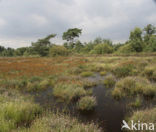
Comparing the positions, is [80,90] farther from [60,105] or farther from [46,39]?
[46,39]

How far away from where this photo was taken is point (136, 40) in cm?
4203

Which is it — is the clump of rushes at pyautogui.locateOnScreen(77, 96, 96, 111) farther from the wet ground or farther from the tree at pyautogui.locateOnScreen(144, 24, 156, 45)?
the tree at pyautogui.locateOnScreen(144, 24, 156, 45)

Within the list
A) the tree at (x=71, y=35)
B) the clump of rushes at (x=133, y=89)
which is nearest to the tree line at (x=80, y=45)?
the tree at (x=71, y=35)

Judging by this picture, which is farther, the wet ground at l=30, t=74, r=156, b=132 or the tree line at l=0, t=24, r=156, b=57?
the tree line at l=0, t=24, r=156, b=57

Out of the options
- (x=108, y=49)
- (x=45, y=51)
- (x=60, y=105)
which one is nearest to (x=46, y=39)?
(x=45, y=51)

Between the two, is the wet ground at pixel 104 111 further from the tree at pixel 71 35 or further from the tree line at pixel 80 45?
the tree at pixel 71 35

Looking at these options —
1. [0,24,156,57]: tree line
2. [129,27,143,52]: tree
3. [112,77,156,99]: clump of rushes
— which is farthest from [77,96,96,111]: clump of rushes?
[129,27,143,52]: tree

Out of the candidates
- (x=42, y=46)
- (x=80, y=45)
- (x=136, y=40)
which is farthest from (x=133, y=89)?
(x=80, y=45)

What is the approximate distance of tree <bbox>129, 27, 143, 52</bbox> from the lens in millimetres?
39500

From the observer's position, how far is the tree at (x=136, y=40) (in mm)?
39500

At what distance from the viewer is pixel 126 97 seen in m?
4.79

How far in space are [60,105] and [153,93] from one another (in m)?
4.86

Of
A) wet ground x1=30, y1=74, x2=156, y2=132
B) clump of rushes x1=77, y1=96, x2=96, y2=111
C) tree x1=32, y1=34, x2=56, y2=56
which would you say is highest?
tree x1=32, y1=34, x2=56, y2=56

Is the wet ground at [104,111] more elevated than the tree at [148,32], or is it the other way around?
the tree at [148,32]
